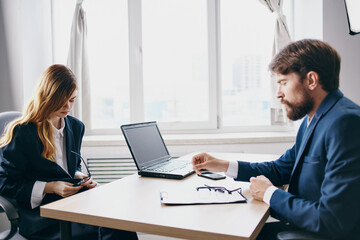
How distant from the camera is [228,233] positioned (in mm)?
841

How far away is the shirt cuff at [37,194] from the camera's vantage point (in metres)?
1.34

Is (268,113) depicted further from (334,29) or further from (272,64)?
(272,64)

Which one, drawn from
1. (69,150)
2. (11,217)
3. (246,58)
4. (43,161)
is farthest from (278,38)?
(11,217)

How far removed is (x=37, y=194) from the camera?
52.9 inches

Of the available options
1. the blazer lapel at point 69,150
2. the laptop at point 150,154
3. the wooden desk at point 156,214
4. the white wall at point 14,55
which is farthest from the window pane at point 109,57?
the wooden desk at point 156,214

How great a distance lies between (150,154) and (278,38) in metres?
1.71

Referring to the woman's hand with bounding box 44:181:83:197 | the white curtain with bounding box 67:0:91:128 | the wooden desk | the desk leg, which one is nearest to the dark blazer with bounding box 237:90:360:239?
the wooden desk

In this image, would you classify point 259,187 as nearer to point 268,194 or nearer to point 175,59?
point 268,194

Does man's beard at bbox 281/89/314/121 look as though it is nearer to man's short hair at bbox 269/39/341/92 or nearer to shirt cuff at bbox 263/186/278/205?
man's short hair at bbox 269/39/341/92

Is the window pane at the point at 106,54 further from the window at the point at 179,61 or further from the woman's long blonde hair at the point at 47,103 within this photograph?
the woman's long blonde hair at the point at 47,103

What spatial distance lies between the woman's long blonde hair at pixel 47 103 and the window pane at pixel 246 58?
1.71 m

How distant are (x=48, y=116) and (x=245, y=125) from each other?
6.26 ft

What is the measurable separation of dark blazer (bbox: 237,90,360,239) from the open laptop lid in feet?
2.47

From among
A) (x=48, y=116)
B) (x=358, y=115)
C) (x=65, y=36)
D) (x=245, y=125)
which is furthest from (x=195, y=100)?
(x=358, y=115)
